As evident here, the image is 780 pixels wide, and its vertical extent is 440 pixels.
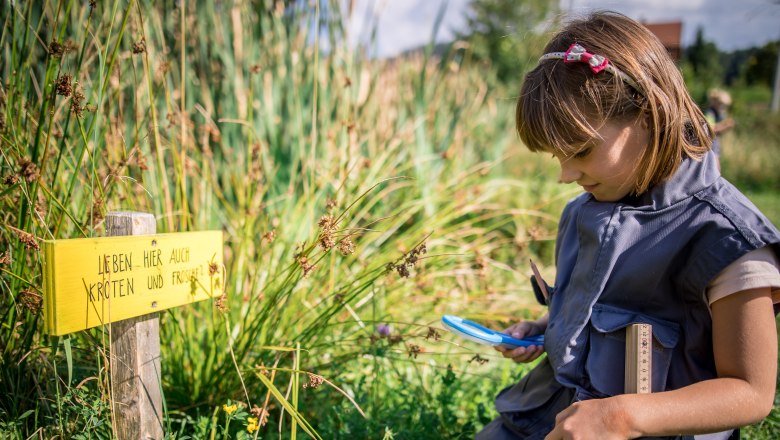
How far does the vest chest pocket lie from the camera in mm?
1067

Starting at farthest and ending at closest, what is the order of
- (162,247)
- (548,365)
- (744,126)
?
(744,126)
(548,365)
(162,247)

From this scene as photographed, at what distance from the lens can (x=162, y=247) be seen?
4.00ft

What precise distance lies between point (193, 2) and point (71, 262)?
6.72 feet

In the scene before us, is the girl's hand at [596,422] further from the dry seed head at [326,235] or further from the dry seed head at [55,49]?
the dry seed head at [55,49]

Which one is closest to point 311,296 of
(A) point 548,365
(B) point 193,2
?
(A) point 548,365

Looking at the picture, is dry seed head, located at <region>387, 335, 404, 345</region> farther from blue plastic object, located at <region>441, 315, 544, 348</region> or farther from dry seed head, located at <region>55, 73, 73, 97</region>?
dry seed head, located at <region>55, 73, 73, 97</region>

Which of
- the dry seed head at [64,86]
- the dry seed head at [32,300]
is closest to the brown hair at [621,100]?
the dry seed head at [64,86]

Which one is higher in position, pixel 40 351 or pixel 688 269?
pixel 688 269

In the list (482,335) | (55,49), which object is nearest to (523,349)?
(482,335)

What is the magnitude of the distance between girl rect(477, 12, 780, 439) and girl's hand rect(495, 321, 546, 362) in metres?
0.14

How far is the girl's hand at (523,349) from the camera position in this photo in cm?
134

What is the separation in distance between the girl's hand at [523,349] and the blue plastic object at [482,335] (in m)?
0.01

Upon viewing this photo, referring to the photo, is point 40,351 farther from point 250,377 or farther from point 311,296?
point 311,296

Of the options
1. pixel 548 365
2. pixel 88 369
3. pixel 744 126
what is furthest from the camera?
pixel 744 126
